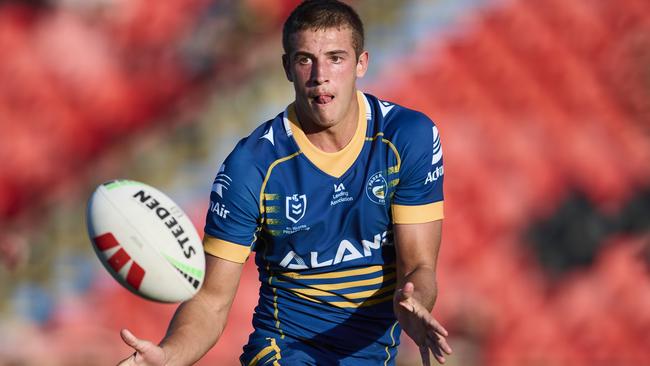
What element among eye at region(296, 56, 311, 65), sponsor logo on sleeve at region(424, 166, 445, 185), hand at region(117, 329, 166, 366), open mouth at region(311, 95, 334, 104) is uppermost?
→ eye at region(296, 56, 311, 65)

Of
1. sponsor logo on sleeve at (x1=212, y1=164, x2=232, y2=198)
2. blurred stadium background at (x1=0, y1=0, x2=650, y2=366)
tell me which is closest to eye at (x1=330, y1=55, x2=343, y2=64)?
sponsor logo on sleeve at (x1=212, y1=164, x2=232, y2=198)

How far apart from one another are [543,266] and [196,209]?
245 cm

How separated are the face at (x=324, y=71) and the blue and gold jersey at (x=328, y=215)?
168 millimetres

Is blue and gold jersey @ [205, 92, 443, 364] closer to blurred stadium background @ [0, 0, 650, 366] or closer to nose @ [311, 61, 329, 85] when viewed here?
nose @ [311, 61, 329, 85]

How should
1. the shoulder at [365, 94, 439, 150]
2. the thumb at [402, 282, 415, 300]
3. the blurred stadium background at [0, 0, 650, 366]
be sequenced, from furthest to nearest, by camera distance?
the blurred stadium background at [0, 0, 650, 366], the shoulder at [365, 94, 439, 150], the thumb at [402, 282, 415, 300]

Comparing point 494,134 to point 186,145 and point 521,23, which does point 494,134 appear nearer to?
point 521,23

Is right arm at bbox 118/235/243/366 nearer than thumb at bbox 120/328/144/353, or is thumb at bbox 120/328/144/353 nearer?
thumb at bbox 120/328/144/353

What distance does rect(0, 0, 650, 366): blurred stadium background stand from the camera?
776 centimetres

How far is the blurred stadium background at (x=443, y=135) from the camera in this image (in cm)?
776

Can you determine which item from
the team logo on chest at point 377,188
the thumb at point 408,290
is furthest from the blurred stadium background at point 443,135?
the thumb at point 408,290

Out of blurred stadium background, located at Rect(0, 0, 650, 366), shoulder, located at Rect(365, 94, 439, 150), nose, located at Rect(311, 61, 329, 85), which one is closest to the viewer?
nose, located at Rect(311, 61, 329, 85)

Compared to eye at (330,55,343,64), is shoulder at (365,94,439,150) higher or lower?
lower

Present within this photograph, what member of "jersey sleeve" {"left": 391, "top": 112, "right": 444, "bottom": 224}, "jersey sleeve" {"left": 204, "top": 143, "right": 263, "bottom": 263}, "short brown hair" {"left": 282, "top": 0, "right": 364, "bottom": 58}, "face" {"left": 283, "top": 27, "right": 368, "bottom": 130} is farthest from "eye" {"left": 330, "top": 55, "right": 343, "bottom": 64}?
"jersey sleeve" {"left": 204, "top": 143, "right": 263, "bottom": 263}

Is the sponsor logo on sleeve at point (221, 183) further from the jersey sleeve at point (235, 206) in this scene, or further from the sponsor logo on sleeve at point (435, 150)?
the sponsor logo on sleeve at point (435, 150)
